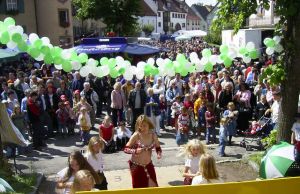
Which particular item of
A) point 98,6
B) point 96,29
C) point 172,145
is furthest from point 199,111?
point 96,29

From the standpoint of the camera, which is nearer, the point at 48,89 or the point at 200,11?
the point at 48,89

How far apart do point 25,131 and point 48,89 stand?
2035 millimetres

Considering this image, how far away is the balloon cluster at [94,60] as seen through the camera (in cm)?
852

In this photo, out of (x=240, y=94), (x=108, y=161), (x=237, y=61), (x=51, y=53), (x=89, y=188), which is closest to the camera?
(x=89, y=188)

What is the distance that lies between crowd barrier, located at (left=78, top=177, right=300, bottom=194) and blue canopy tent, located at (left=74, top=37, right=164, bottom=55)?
17.9 m

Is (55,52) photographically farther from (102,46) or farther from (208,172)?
(102,46)

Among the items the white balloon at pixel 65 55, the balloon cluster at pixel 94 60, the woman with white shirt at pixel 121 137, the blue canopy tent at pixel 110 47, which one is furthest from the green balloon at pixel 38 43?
the blue canopy tent at pixel 110 47

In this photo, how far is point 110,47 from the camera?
22688 millimetres

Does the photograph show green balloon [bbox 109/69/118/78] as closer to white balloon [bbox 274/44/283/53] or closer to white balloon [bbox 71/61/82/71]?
white balloon [bbox 71/61/82/71]

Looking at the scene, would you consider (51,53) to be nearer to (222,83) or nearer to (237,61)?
(222,83)

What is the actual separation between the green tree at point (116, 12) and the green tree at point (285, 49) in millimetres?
29243

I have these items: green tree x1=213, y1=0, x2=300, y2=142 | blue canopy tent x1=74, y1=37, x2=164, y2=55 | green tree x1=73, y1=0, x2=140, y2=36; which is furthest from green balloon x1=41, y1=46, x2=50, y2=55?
green tree x1=73, y1=0, x2=140, y2=36

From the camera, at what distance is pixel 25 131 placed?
1212 centimetres

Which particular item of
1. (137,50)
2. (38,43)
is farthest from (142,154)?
(137,50)
